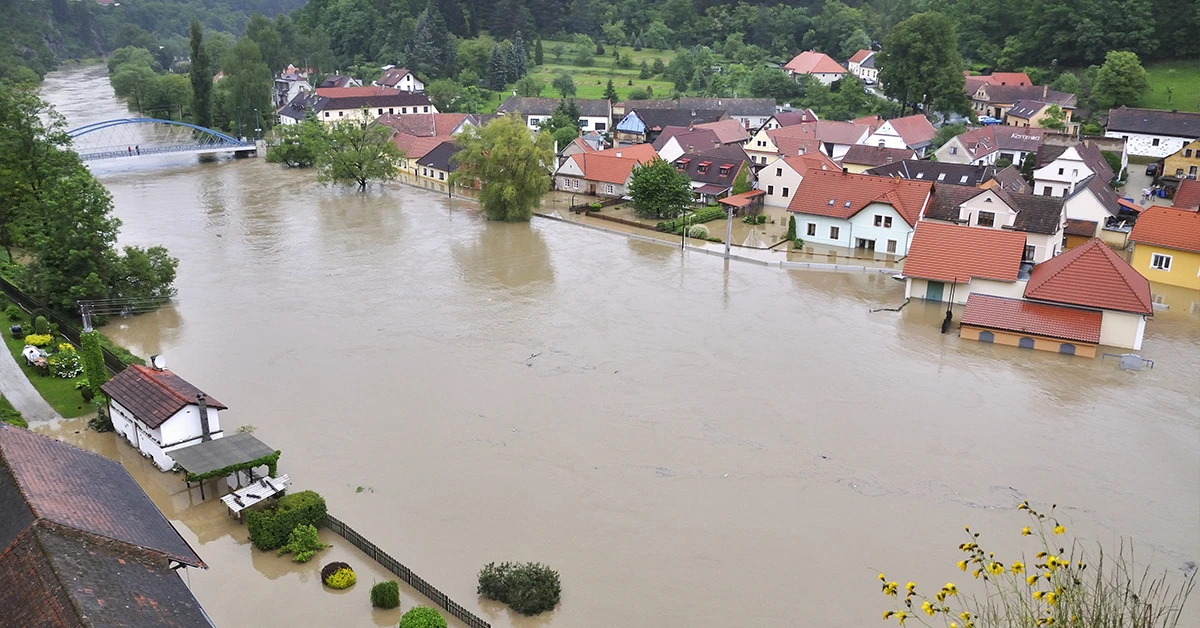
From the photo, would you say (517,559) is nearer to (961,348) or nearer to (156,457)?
(156,457)

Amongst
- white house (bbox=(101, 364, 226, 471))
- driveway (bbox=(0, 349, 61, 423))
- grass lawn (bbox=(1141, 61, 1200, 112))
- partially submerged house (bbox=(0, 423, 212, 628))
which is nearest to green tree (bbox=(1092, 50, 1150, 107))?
grass lawn (bbox=(1141, 61, 1200, 112))

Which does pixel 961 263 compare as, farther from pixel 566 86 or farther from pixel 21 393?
pixel 566 86

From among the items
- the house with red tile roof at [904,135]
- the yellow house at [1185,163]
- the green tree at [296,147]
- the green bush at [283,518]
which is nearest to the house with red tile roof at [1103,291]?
the green bush at [283,518]

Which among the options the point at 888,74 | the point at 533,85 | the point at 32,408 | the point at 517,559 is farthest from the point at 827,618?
the point at 533,85

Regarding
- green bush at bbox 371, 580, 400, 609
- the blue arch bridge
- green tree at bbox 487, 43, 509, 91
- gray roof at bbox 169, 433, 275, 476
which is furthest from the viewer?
green tree at bbox 487, 43, 509, 91

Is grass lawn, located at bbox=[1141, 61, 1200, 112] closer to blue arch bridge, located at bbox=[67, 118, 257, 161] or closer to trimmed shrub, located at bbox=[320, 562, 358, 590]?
blue arch bridge, located at bbox=[67, 118, 257, 161]

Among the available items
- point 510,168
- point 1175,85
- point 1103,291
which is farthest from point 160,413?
point 1175,85
